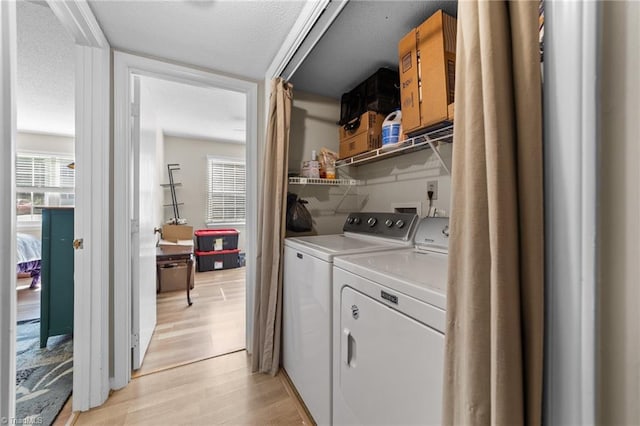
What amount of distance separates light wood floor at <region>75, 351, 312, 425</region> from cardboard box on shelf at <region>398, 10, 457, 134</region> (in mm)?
1760

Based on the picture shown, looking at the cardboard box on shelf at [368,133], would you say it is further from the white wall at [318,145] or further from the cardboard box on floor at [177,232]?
the cardboard box on floor at [177,232]

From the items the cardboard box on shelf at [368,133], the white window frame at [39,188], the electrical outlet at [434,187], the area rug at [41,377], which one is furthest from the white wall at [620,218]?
the white window frame at [39,188]

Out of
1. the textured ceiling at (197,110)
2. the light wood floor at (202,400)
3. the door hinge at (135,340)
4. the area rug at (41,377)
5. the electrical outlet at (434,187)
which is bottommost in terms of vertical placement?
the light wood floor at (202,400)

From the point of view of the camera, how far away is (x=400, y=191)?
1815 millimetres

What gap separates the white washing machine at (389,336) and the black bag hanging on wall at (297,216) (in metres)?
0.81

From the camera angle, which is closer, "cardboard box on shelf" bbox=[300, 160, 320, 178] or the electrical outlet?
the electrical outlet

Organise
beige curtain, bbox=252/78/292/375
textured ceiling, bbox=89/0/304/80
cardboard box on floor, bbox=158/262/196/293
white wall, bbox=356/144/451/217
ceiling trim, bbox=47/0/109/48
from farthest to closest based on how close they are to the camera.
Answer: cardboard box on floor, bbox=158/262/196/293 → beige curtain, bbox=252/78/292/375 → white wall, bbox=356/144/451/217 → textured ceiling, bbox=89/0/304/80 → ceiling trim, bbox=47/0/109/48

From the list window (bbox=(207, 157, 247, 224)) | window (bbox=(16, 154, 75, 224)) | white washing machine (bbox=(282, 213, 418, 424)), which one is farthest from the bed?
white washing machine (bbox=(282, 213, 418, 424))

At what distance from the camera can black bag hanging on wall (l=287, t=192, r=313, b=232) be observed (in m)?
1.88

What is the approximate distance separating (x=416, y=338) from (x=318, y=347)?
67 centimetres

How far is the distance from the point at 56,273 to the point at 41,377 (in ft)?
2.35

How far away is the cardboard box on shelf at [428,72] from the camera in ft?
3.83

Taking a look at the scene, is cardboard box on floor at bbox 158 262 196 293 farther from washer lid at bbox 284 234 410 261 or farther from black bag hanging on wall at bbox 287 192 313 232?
washer lid at bbox 284 234 410 261

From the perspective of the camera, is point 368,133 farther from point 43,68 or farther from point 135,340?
point 43,68
